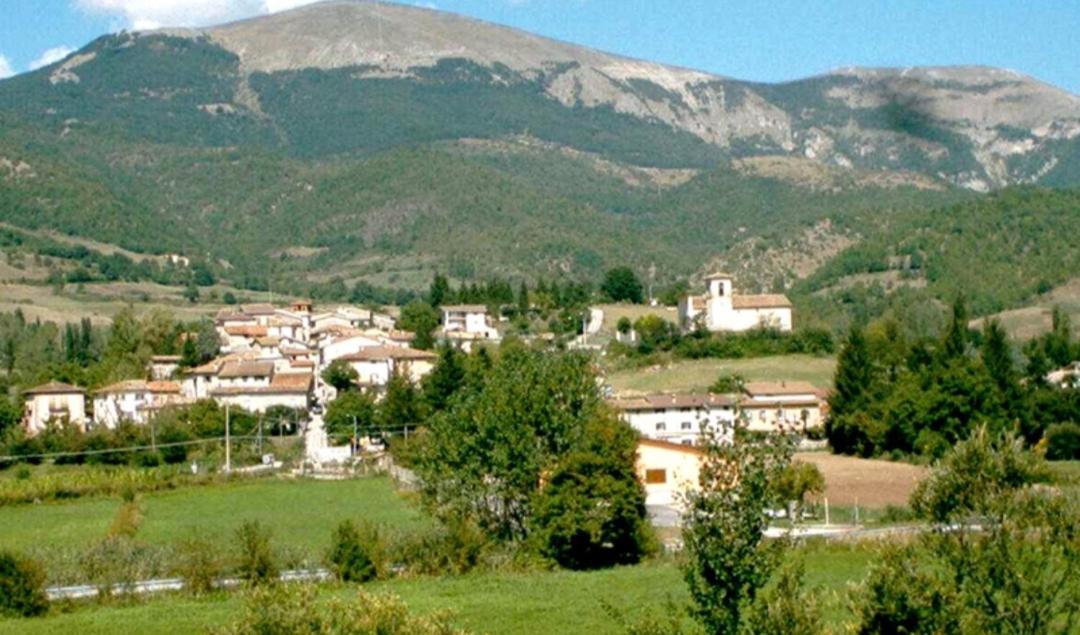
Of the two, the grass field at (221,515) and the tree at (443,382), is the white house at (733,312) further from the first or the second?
the grass field at (221,515)

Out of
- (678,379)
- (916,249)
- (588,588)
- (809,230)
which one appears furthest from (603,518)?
(809,230)

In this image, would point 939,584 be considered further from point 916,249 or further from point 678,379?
point 916,249

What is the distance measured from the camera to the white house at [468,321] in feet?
291

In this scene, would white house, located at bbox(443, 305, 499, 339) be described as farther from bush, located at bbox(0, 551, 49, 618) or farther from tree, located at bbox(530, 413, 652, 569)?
bush, located at bbox(0, 551, 49, 618)

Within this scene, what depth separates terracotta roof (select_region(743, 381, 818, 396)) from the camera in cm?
6406

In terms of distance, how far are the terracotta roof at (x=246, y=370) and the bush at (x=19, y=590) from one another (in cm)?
4715

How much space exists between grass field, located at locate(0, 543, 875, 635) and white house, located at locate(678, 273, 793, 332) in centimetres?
5578

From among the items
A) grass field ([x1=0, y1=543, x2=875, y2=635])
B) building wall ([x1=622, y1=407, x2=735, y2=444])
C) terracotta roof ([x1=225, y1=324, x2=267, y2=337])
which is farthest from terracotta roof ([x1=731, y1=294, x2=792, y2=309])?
grass field ([x1=0, y1=543, x2=875, y2=635])

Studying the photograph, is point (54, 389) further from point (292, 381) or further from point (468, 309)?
point (468, 309)

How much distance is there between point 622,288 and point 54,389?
4134cm

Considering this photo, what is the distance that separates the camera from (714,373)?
236 ft

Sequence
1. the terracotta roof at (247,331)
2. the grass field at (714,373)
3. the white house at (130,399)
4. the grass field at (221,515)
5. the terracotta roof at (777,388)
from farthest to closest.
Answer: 1. the terracotta roof at (247,331)
2. the grass field at (714,373)
3. the white house at (130,399)
4. the terracotta roof at (777,388)
5. the grass field at (221,515)

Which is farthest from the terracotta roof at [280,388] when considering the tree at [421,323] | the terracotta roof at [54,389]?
the tree at [421,323]

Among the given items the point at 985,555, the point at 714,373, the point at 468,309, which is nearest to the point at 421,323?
the point at 468,309
